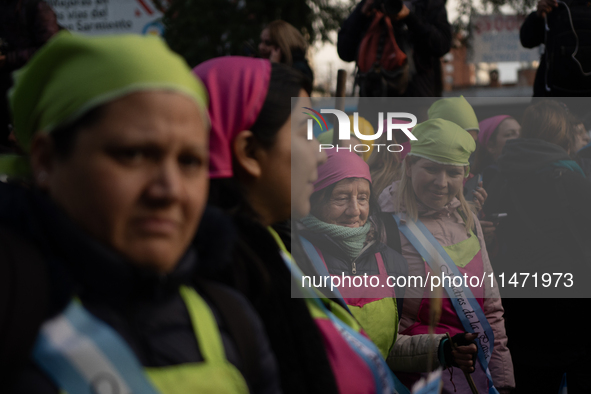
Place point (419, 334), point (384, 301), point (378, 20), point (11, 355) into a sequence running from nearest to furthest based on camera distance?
point (11, 355), point (384, 301), point (419, 334), point (378, 20)

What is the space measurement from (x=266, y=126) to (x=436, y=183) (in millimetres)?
1736

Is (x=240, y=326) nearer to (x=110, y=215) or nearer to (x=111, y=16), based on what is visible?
(x=110, y=215)

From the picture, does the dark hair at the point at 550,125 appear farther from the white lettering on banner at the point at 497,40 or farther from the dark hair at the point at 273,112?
the white lettering on banner at the point at 497,40

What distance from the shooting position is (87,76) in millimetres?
1096

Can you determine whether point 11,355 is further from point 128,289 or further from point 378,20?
point 378,20

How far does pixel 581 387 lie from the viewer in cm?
356

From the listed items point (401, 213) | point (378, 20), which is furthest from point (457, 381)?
point (378, 20)

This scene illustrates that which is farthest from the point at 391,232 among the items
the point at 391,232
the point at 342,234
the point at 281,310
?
the point at 281,310

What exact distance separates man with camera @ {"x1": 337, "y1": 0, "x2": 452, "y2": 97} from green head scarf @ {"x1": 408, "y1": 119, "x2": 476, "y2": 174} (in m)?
1.37

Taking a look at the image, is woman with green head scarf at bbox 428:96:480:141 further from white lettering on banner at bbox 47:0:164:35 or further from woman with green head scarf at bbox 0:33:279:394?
white lettering on banner at bbox 47:0:164:35

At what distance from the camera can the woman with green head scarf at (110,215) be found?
1.03 m

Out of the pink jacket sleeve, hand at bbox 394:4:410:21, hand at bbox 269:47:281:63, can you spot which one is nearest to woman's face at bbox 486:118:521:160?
hand at bbox 394:4:410:21

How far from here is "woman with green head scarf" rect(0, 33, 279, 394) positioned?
40.7 inches

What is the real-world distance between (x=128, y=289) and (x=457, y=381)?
2216 millimetres
